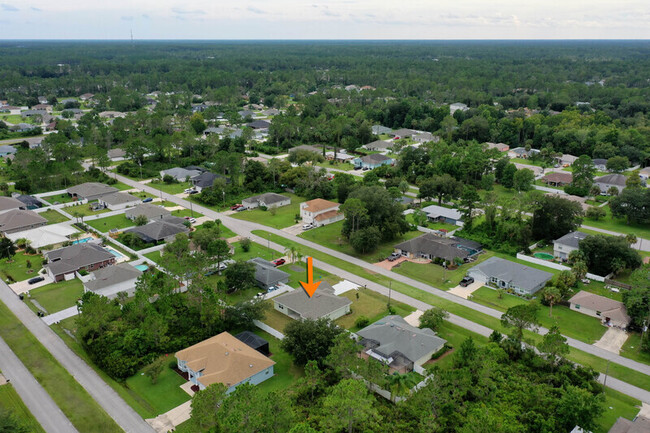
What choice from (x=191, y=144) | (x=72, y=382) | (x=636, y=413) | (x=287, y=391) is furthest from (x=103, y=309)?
(x=191, y=144)

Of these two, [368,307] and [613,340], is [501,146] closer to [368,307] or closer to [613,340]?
[613,340]

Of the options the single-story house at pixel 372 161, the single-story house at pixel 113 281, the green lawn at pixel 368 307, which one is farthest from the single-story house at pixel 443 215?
the single-story house at pixel 113 281

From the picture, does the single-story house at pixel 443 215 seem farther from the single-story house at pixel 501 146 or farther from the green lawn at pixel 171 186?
the single-story house at pixel 501 146

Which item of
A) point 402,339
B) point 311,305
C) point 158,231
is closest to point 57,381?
point 311,305

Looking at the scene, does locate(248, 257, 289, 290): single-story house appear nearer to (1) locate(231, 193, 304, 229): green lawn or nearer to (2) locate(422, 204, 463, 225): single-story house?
(1) locate(231, 193, 304, 229): green lawn

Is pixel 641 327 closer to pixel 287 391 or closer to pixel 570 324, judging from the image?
pixel 570 324

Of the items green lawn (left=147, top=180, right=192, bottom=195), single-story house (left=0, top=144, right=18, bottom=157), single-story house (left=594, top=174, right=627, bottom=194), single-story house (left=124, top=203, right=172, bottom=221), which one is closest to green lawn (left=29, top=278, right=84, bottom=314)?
single-story house (left=124, top=203, right=172, bottom=221)
